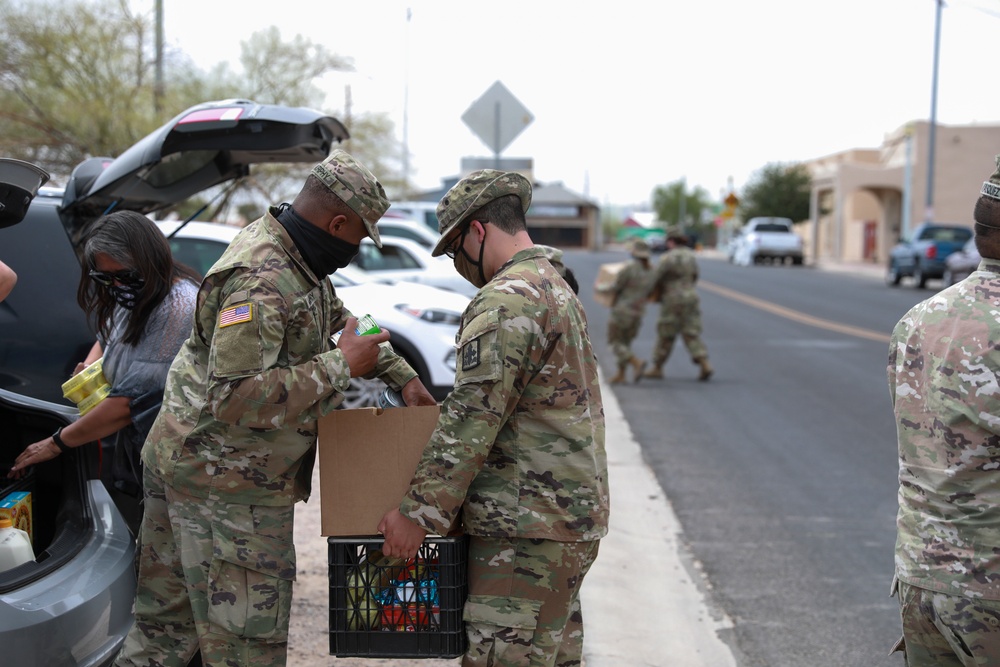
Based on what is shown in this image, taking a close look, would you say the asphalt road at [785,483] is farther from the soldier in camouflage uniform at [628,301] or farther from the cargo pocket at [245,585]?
the cargo pocket at [245,585]

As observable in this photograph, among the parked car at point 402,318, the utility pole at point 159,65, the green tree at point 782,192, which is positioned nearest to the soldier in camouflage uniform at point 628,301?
the parked car at point 402,318

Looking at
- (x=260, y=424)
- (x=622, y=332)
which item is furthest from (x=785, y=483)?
(x=260, y=424)

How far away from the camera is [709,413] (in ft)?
34.7

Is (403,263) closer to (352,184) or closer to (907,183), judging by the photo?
(352,184)

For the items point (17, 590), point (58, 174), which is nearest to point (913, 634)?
point (17, 590)

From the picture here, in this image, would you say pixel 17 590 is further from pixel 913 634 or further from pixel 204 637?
pixel 913 634

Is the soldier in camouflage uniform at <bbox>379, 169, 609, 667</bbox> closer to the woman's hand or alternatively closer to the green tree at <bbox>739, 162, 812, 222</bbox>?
the woman's hand

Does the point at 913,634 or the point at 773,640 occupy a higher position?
the point at 913,634

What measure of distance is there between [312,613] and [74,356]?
156 centimetres

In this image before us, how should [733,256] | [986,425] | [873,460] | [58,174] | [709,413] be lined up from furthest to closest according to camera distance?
[733,256] < [58,174] < [709,413] < [873,460] < [986,425]

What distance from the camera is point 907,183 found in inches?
1651

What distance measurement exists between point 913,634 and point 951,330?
30.8 inches

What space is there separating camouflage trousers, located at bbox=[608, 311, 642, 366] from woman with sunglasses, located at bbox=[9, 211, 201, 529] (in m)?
8.92

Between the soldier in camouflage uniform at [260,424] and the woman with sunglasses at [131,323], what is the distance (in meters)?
0.35
